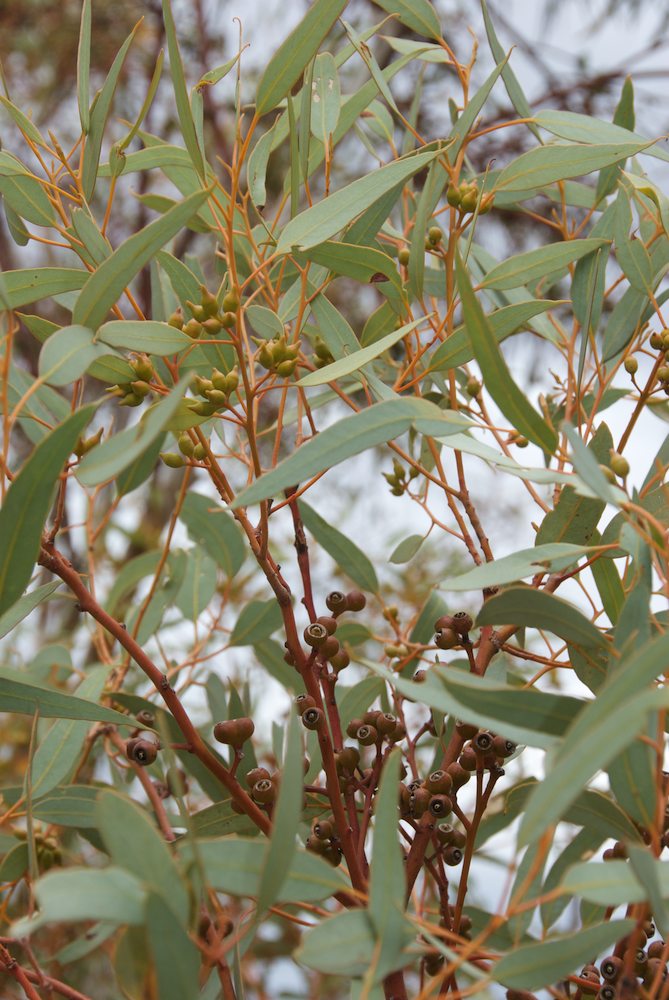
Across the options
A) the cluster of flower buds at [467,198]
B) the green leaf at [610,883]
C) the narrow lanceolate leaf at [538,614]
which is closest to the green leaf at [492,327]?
the cluster of flower buds at [467,198]

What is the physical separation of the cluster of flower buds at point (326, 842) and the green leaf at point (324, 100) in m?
0.36

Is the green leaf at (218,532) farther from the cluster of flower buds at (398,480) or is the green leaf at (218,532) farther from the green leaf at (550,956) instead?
the green leaf at (550,956)

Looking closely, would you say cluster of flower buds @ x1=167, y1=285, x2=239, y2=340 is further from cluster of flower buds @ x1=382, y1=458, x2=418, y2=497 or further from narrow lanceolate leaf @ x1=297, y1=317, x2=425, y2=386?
cluster of flower buds @ x1=382, y1=458, x2=418, y2=497

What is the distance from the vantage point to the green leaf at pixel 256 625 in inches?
27.4

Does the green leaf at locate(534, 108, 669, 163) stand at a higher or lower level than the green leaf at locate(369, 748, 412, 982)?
higher

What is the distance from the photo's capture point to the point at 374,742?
1.73 ft

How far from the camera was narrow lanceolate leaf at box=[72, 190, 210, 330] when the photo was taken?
0.43m

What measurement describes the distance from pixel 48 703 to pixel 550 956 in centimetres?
25

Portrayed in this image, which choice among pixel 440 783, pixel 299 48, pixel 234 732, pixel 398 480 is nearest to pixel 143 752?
pixel 234 732

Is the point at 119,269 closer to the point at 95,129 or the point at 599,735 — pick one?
the point at 95,129

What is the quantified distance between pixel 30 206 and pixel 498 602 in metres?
0.32

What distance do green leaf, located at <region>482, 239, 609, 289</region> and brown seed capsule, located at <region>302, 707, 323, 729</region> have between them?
0.83 ft

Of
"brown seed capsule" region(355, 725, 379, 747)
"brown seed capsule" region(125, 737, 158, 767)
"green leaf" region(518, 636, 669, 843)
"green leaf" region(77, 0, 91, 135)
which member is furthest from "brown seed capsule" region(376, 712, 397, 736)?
"green leaf" region(77, 0, 91, 135)

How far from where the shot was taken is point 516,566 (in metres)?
0.42
